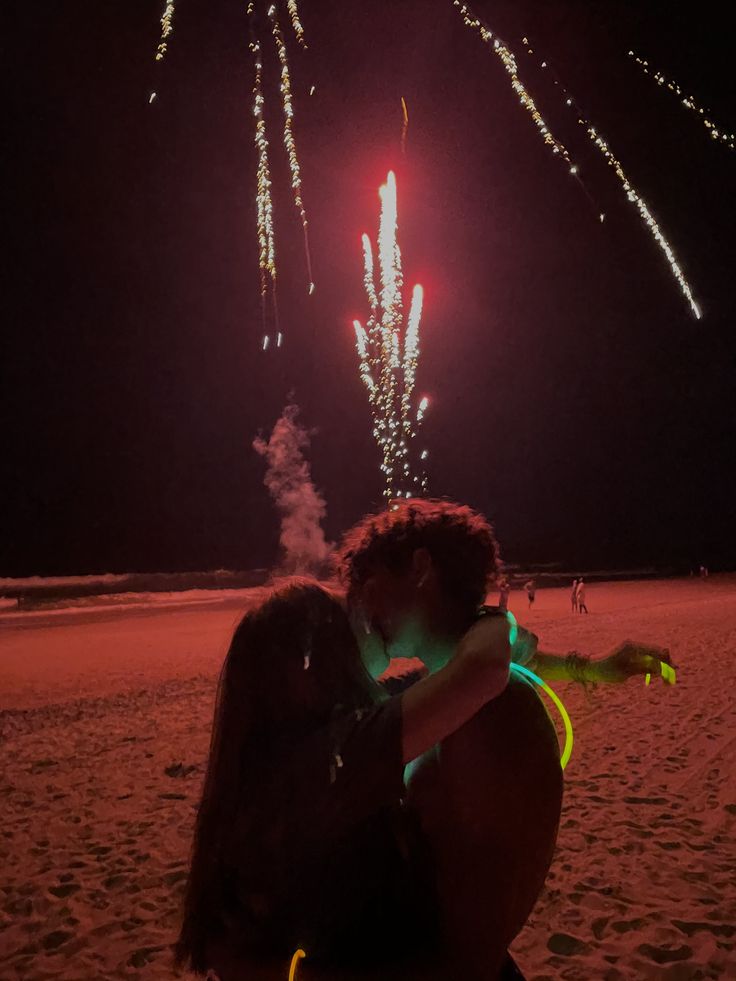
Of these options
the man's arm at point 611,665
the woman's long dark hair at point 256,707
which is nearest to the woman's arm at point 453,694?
the woman's long dark hair at point 256,707

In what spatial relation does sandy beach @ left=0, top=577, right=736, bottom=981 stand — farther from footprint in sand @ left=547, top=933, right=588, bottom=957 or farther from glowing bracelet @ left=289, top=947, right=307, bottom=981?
glowing bracelet @ left=289, top=947, right=307, bottom=981

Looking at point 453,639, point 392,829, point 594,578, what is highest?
point 453,639

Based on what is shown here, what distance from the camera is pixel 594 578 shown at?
172ft

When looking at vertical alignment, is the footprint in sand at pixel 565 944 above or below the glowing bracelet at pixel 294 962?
below

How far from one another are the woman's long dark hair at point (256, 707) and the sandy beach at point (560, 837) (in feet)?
5.09

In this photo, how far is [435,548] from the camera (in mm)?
1311

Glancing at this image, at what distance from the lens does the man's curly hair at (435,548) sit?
130 centimetres

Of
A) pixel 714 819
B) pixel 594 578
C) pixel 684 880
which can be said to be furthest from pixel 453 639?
pixel 594 578

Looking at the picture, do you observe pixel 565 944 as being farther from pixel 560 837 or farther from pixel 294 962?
pixel 294 962

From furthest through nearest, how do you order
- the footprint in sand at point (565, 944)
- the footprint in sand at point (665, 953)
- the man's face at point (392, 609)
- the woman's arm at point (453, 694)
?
the footprint in sand at point (565, 944)
the footprint in sand at point (665, 953)
the man's face at point (392, 609)
the woman's arm at point (453, 694)

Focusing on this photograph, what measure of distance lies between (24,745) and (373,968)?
8.45 m

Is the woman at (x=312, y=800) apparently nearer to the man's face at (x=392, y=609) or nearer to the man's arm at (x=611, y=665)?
the man's face at (x=392, y=609)

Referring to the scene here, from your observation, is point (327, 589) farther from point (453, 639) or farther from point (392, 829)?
point (392, 829)

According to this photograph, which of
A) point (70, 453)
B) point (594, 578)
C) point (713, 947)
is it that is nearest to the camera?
point (713, 947)
